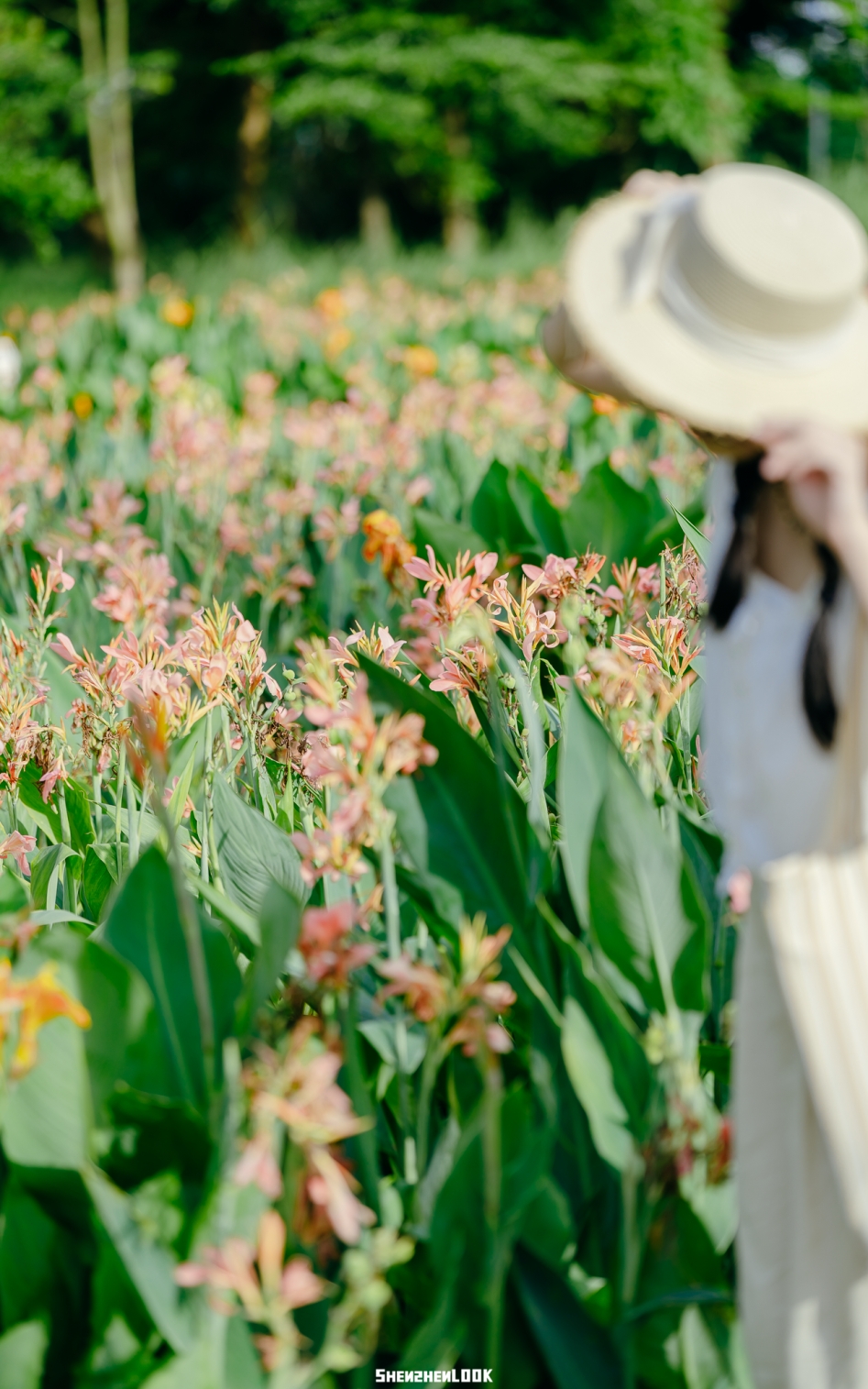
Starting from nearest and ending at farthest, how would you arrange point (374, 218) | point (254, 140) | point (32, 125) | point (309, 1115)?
point (309, 1115), point (32, 125), point (254, 140), point (374, 218)

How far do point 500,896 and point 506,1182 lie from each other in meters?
0.34

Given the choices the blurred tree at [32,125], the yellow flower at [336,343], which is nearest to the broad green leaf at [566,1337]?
the yellow flower at [336,343]

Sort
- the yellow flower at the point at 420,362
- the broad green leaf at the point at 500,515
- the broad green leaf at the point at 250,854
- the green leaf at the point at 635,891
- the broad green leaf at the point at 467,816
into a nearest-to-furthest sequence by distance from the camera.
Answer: the green leaf at the point at 635,891 < the broad green leaf at the point at 467,816 < the broad green leaf at the point at 250,854 < the broad green leaf at the point at 500,515 < the yellow flower at the point at 420,362

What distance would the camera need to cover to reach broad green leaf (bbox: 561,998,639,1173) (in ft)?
3.64

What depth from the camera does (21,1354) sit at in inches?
39.8

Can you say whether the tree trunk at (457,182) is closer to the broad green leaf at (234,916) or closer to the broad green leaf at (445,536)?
the broad green leaf at (445,536)

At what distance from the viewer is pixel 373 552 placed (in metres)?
2.35

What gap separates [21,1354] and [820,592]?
0.86 meters

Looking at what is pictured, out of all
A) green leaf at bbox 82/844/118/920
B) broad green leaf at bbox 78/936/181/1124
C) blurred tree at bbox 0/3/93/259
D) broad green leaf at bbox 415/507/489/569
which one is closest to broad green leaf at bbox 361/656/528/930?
broad green leaf at bbox 78/936/181/1124

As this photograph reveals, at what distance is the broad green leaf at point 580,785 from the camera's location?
121cm

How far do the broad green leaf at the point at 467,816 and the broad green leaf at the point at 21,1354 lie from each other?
543 mm

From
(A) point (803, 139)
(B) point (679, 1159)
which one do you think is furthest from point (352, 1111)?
(A) point (803, 139)

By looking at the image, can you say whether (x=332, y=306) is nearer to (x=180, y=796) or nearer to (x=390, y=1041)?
(x=180, y=796)

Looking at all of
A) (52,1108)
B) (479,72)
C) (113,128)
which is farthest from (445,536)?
(479,72)
